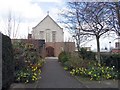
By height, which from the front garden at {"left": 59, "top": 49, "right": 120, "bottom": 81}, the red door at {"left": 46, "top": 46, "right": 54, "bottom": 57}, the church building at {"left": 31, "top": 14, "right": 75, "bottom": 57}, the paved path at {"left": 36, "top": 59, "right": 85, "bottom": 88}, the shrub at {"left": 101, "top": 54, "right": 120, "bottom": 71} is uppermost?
the church building at {"left": 31, "top": 14, "right": 75, "bottom": 57}

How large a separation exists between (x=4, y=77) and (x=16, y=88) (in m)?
2.74

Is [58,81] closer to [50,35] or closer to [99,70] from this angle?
[99,70]

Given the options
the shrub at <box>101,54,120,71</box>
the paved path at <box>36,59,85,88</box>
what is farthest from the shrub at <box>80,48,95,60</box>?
the paved path at <box>36,59,85,88</box>

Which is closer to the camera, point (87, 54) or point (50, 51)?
point (87, 54)

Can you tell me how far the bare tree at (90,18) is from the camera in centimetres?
1748

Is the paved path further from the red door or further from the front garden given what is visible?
the red door

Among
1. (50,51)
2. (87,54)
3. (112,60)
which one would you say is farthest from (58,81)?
(50,51)

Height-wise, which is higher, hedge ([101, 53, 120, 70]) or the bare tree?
the bare tree

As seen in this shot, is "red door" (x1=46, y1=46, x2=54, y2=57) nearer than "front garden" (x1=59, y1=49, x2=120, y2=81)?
No

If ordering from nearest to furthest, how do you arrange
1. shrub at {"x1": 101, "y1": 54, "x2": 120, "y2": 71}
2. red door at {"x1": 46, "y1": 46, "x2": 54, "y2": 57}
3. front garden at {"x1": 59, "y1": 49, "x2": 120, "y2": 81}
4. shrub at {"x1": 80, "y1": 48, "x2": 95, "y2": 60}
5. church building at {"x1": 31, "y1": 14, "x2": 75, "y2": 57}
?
front garden at {"x1": 59, "y1": 49, "x2": 120, "y2": 81}
shrub at {"x1": 101, "y1": 54, "x2": 120, "y2": 71}
shrub at {"x1": 80, "y1": 48, "x2": 95, "y2": 60}
church building at {"x1": 31, "y1": 14, "x2": 75, "y2": 57}
red door at {"x1": 46, "y1": 46, "x2": 54, "y2": 57}

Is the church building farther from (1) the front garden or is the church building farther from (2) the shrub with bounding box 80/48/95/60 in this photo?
(1) the front garden

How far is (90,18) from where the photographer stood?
18.8 metres

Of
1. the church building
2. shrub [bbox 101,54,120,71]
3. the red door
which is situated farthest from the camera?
the red door

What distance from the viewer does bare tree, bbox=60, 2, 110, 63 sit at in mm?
17475
